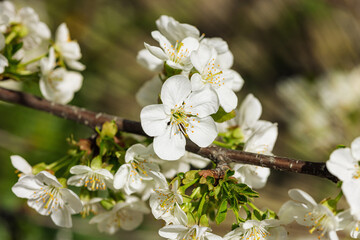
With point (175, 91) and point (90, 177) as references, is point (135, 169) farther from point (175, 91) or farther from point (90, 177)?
point (175, 91)

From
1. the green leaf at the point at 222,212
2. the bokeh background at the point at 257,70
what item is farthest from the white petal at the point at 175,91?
the bokeh background at the point at 257,70

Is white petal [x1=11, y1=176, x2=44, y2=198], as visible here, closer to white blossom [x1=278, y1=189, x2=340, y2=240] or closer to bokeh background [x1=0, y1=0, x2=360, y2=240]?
white blossom [x1=278, y1=189, x2=340, y2=240]

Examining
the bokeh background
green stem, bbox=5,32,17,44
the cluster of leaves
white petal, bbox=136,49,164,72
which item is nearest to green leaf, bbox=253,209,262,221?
the cluster of leaves

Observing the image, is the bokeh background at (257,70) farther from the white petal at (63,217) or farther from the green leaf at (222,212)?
the green leaf at (222,212)

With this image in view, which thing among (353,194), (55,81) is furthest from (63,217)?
(353,194)

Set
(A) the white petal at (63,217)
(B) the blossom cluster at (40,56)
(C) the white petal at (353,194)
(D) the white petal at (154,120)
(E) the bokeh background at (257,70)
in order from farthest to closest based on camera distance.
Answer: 1. (E) the bokeh background at (257,70)
2. (B) the blossom cluster at (40,56)
3. (A) the white petal at (63,217)
4. (D) the white petal at (154,120)
5. (C) the white petal at (353,194)

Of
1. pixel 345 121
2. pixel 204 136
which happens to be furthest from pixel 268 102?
pixel 204 136

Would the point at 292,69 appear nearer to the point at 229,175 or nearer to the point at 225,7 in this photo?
the point at 225,7
